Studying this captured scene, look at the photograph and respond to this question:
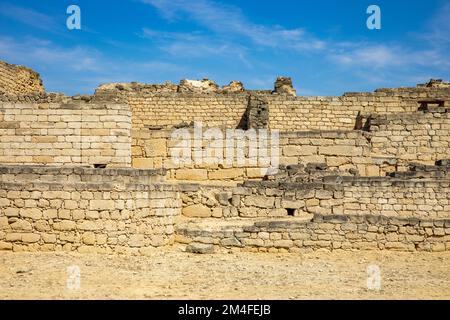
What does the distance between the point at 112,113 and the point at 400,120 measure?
30.0 feet

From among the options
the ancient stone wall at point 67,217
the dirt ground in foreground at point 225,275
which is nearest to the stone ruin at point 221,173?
the ancient stone wall at point 67,217

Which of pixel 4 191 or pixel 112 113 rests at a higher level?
pixel 112 113

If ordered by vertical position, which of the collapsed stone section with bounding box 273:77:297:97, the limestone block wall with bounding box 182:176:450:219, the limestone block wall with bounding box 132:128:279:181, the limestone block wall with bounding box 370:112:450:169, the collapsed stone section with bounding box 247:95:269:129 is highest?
the collapsed stone section with bounding box 273:77:297:97

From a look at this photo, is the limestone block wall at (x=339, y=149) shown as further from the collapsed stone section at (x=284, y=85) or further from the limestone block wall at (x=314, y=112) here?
the collapsed stone section at (x=284, y=85)

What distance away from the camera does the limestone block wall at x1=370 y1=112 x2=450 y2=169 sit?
16219 mm

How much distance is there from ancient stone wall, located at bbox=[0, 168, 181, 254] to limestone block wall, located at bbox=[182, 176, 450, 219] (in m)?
2.04

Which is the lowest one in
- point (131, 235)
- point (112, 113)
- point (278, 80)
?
point (131, 235)

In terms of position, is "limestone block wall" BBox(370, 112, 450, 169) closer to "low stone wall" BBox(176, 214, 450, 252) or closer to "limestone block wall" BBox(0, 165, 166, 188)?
"low stone wall" BBox(176, 214, 450, 252)

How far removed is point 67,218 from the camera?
9.57 metres

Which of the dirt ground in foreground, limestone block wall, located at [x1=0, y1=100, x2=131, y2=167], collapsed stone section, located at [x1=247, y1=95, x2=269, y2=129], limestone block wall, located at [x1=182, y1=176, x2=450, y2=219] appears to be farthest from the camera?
collapsed stone section, located at [x1=247, y1=95, x2=269, y2=129]

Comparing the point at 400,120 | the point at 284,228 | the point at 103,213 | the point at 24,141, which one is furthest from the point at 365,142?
the point at 24,141

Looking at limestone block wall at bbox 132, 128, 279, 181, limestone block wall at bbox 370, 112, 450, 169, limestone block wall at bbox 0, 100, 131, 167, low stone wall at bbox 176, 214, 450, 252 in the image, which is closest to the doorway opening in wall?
low stone wall at bbox 176, 214, 450, 252

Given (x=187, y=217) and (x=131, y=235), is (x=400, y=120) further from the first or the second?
(x=131, y=235)

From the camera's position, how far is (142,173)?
10.4 meters
